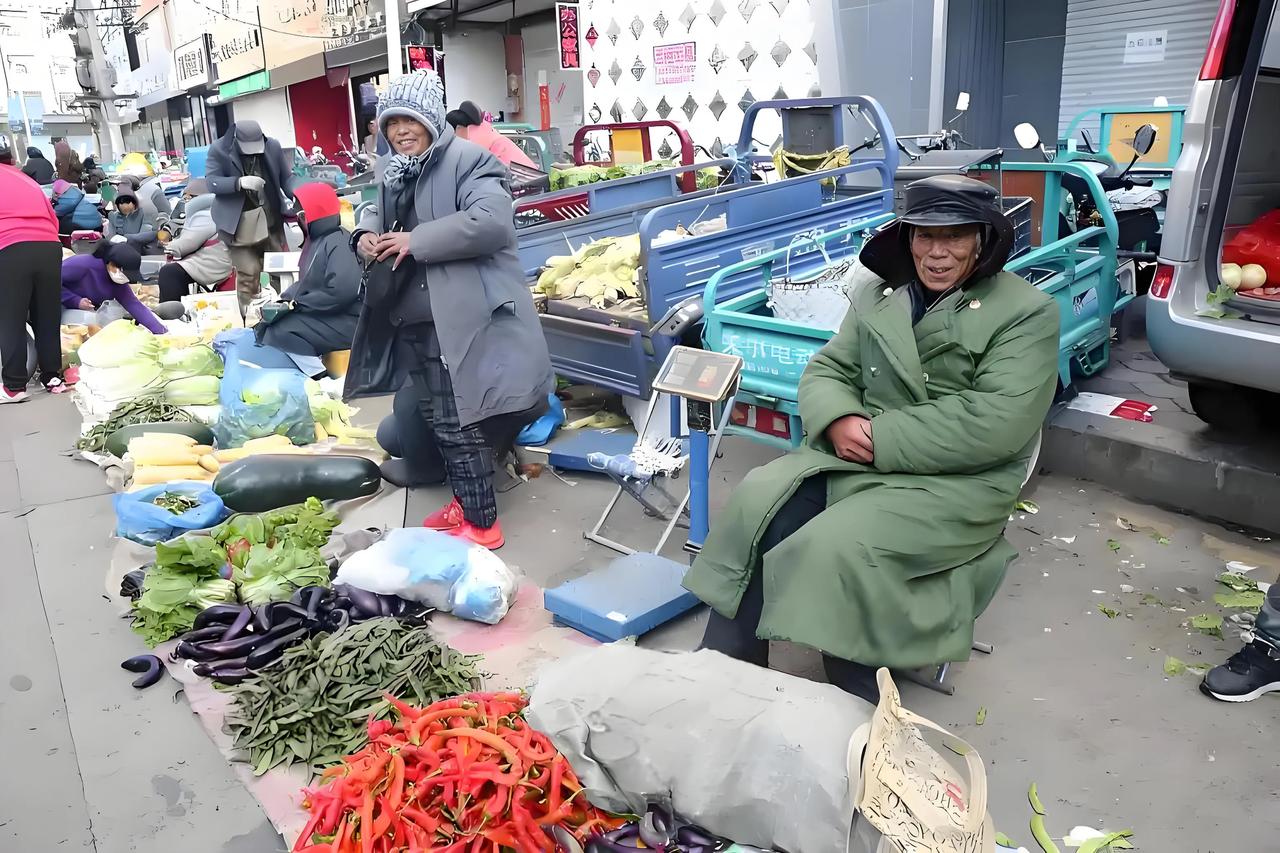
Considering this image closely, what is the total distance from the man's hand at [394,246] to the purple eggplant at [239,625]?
1572 mm

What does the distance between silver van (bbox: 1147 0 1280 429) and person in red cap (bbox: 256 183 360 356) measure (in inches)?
185

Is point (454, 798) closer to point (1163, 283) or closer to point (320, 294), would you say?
point (1163, 283)

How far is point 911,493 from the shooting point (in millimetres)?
2770

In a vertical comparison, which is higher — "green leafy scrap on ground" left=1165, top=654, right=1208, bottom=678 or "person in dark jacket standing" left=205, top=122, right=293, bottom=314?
"person in dark jacket standing" left=205, top=122, right=293, bottom=314

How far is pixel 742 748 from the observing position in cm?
216

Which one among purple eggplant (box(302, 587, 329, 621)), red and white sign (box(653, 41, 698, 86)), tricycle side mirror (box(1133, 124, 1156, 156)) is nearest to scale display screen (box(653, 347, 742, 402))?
purple eggplant (box(302, 587, 329, 621))

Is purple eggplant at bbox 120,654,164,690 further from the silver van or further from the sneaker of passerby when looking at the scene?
the silver van

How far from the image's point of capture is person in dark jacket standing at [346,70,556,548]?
4.07 m

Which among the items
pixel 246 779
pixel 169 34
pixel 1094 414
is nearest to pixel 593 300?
pixel 1094 414

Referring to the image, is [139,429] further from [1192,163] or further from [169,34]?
[169,34]

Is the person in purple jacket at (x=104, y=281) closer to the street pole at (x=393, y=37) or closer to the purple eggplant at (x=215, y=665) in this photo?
the street pole at (x=393, y=37)

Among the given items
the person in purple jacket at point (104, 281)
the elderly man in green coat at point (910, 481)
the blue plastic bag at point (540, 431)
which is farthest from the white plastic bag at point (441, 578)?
the person in purple jacket at point (104, 281)

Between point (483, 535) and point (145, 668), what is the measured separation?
1520mm

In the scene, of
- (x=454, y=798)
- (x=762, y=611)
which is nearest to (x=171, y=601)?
(x=454, y=798)
